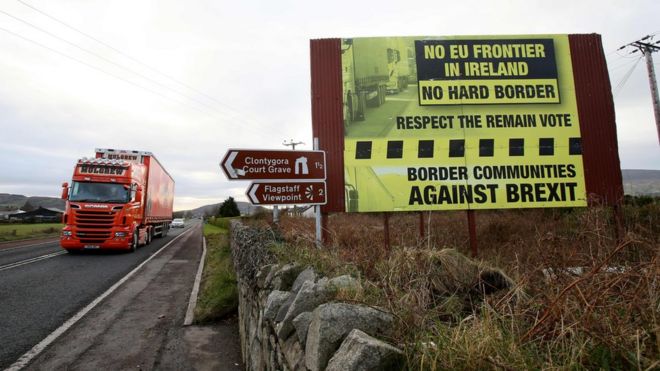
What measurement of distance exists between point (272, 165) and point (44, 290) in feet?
19.2

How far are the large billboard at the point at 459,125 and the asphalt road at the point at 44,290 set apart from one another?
560 centimetres

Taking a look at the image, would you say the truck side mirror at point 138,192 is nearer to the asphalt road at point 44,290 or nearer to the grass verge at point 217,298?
the asphalt road at point 44,290

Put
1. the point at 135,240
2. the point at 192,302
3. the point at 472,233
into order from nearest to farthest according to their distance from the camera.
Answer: the point at 192,302, the point at 472,233, the point at 135,240

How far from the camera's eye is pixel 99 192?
13891 mm

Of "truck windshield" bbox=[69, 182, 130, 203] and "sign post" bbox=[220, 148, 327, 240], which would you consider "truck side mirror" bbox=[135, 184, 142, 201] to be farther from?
"sign post" bbox=[220, 148, 327, 240]

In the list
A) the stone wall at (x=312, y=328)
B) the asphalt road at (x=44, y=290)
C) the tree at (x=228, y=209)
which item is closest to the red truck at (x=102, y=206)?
the asphalt road at (x=44, y=290)

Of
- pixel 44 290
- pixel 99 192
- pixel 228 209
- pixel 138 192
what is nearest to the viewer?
pixel 44 290

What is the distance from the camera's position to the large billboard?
25.8 ft

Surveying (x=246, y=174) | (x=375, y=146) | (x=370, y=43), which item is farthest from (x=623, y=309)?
(x=370, y=43)

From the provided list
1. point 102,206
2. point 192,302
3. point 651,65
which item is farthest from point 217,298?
point 651,65

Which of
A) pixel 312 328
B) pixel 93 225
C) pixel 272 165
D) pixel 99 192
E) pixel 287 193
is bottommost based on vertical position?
pixel 312 328

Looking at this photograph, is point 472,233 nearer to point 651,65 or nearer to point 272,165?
point 272,165

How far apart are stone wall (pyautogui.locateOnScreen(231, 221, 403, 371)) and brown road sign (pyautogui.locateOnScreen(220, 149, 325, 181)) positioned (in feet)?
7.72

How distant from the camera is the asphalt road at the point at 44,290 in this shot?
16.5ft
